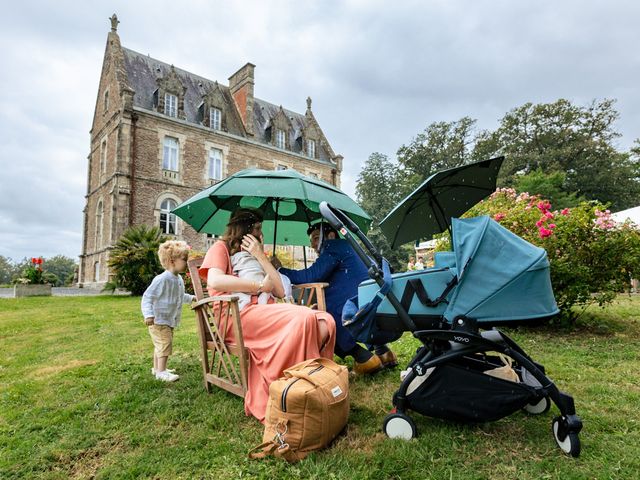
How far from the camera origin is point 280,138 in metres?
26.0

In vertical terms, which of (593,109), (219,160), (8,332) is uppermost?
(593,109)

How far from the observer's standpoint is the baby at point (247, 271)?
116 inches

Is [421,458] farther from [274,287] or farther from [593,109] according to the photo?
[593,109]

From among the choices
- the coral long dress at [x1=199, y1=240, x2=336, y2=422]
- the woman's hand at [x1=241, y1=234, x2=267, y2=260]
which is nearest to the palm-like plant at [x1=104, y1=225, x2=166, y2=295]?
the woman's hand at [x1=241, y1=234, x2=267, y2=260]

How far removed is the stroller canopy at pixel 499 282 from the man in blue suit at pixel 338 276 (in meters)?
1.52

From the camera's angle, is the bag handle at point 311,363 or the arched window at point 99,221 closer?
the bag handle at point 311,363

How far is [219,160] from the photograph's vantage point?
22984 millimetres

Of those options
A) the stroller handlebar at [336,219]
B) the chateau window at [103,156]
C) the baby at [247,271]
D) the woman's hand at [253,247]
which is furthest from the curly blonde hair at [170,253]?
the chateau window at [103,156]

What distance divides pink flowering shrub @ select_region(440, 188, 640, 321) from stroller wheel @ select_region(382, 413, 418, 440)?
464cm

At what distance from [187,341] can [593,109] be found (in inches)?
1662

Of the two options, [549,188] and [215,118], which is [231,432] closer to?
[215,118]

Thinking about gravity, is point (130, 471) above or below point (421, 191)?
below

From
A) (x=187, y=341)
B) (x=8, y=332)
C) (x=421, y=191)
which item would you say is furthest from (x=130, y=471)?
(x=8, y=332)

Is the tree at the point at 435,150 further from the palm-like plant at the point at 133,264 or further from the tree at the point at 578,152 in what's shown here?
the palm-like plant at the point at 133,264
